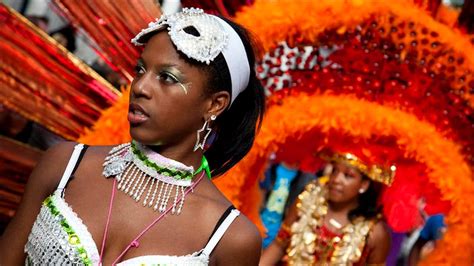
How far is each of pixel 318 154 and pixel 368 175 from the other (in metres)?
0.31

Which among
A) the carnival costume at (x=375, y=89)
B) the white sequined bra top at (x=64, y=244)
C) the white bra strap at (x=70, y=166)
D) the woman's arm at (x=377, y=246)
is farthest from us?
the woman's arm at (x=377, y=246)

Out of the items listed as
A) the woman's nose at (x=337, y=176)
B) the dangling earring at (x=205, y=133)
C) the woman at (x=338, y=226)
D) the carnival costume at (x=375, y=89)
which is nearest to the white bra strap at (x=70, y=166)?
the dangling earring at (x=205, y=133)

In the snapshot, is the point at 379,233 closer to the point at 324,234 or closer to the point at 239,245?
the point at 324,234

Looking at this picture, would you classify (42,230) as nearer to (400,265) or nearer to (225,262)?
(225,262)

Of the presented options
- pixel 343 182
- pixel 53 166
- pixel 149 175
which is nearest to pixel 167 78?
pixel 149 175

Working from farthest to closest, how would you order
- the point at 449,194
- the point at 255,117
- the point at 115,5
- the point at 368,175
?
the point at 368,175 < the point at 449,194 < the point at 115,5 < the point at 255,117

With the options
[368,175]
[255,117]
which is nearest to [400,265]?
[368,175]

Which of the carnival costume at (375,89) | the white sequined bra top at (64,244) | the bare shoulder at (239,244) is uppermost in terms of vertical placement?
the white sequined bra top at (64,244)

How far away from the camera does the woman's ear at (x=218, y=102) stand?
248 cm

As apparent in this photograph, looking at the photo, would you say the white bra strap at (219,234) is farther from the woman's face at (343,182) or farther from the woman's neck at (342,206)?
the woman's neck at (342,206)

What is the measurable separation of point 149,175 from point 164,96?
243 millimetres

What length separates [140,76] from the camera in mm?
2393

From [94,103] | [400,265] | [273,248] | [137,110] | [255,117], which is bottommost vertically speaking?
[400,265]

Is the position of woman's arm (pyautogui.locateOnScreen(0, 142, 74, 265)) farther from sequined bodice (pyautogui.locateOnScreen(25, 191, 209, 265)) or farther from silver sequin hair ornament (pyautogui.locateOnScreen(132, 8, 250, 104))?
silver sequin hair ornament (pyautogui.locateOnScreen(132, 8, 250, 104))
